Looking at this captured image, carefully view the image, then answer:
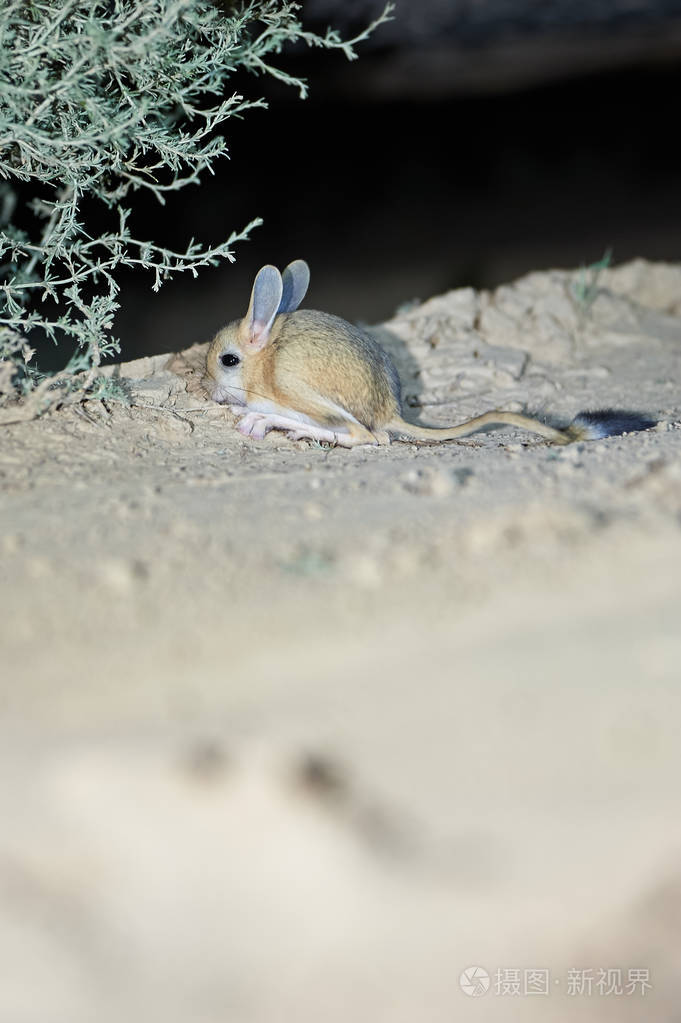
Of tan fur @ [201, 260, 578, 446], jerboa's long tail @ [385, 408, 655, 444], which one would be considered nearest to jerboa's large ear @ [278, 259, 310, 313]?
tan fur @ [201, 260, 578, 446]

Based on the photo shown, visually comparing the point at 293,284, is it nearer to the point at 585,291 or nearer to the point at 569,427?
the point at 569,427

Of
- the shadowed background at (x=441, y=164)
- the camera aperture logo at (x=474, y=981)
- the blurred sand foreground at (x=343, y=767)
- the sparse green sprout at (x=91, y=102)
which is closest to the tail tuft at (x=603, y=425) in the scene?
the blurred sand foreground at (x=343, y=767)

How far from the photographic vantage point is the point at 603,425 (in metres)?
3.64

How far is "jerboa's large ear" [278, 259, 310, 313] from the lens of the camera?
4.23m

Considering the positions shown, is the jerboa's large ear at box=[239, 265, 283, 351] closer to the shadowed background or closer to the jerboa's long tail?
the jerboa's long tail

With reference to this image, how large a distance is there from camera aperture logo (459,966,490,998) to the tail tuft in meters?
2.23

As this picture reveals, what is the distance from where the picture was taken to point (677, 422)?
3.84 m

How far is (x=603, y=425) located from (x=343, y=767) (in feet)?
7.42

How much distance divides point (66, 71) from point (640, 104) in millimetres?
10144

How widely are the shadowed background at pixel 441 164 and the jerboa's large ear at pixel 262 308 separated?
3.71 metres

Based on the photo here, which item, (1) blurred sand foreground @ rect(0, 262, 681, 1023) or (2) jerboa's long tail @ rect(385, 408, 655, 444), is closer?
(1) blurred sand foreground @ rect(0, 262, 681, 1023)

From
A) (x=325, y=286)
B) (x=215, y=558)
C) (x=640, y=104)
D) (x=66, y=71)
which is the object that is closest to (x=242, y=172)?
(x=325, y=286)

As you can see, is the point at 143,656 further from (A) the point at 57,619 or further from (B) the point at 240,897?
(B) the point at 240,897

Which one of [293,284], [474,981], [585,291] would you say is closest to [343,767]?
[474,981]
